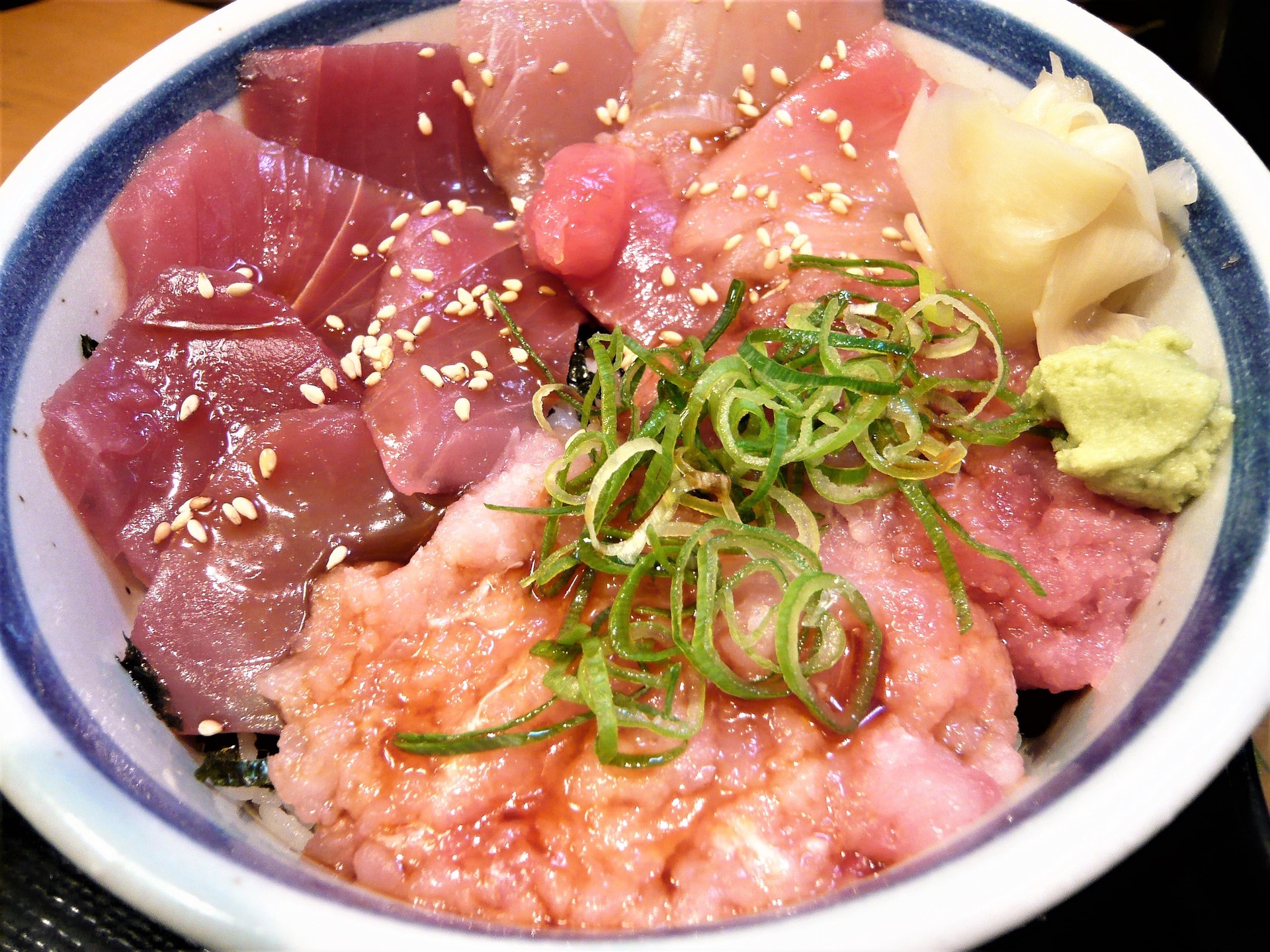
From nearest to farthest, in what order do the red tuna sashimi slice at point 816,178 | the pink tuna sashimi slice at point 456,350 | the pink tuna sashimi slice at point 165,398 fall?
the pink tuna sashimi slice at point 165,398, the pink tuna sashimi slice at point 456,350, the red tuna sashimi slice at point 816,178

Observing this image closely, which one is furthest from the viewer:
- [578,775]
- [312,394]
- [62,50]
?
[62,50]

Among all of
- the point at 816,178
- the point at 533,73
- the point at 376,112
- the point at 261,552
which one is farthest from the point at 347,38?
the point at 261,552

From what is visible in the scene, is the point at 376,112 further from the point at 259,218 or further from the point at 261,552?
the point at 261,552

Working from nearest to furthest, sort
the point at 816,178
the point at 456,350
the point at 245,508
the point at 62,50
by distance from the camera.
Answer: the point at 245,508, the point at 456,350, the point at 816,178, the point at 62,50

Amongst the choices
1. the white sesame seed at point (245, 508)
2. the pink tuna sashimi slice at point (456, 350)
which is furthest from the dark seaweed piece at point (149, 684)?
the pink tuna sashimi slice at point (456, 350)

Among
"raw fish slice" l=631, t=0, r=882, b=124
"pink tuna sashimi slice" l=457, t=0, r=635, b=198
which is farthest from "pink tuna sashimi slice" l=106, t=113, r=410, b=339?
"raw fish slice" l=631, t=0, r=882, b=124

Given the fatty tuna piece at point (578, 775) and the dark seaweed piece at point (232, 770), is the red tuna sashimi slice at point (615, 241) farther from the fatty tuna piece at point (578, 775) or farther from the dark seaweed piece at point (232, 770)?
the dark seaweed piece at point (232, 770)
